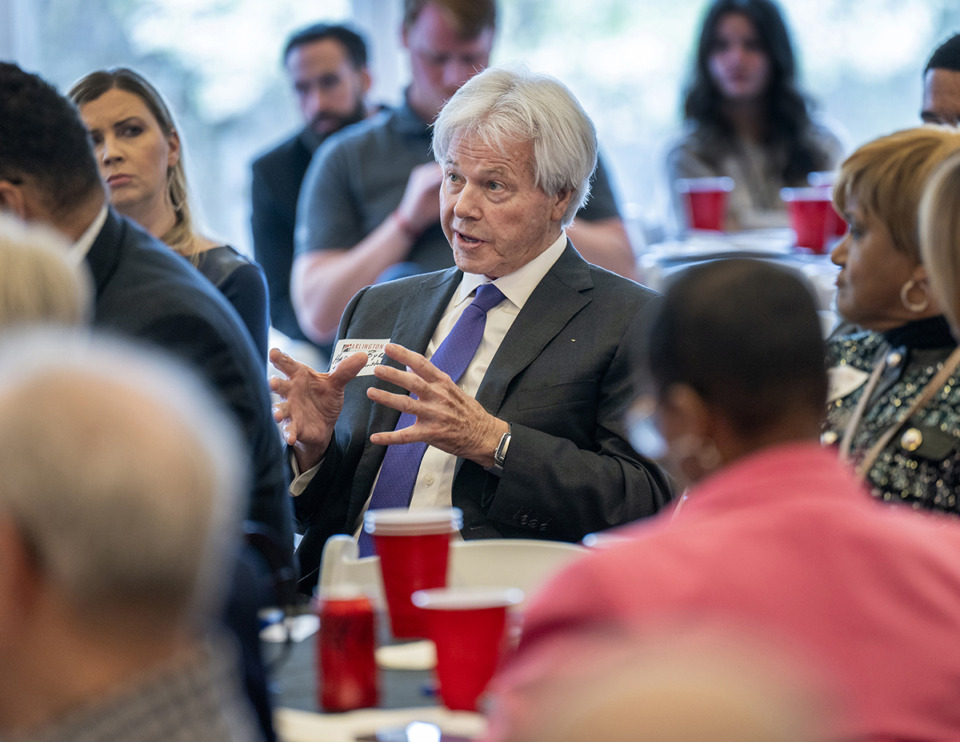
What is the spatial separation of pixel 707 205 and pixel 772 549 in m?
3.56

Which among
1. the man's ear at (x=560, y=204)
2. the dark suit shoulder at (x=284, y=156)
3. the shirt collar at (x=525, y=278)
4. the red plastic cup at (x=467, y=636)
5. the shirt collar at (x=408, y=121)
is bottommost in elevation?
the red plastic cup at (x=467, y=636)

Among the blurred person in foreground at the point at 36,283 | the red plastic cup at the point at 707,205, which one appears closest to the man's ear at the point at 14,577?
the blurred person in foreground at the point at 36,283

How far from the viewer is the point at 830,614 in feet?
3.52

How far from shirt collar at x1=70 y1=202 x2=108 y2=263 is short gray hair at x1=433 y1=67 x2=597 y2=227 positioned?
30.0 inches

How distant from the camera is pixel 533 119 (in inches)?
98.5

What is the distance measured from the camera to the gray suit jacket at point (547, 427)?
7.56 feet

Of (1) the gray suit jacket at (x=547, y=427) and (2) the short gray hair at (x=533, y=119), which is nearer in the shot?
(1) the gray suit jacket at (x=547, y=427)

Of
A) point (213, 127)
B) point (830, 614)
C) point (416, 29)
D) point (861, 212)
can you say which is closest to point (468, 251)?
point (861, 212)

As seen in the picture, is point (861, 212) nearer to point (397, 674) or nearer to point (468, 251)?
point (468, 251)

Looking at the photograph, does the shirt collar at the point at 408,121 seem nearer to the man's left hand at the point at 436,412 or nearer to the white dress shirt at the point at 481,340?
the white dress shirt at the point at 481,340

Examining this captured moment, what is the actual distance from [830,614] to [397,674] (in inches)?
25.4

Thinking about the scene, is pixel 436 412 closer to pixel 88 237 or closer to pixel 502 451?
pixel 502 451

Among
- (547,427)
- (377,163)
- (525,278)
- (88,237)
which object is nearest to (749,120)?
(377,163)

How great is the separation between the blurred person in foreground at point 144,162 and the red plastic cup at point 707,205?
6.24ft
